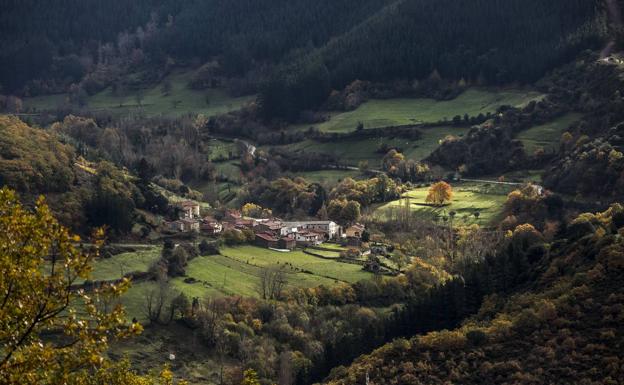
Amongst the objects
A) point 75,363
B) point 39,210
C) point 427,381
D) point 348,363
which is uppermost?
point 39,210

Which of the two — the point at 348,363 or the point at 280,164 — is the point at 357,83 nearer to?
the point at 280,164

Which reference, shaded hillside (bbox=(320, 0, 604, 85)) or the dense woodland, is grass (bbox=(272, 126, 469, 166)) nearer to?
the dense woodland

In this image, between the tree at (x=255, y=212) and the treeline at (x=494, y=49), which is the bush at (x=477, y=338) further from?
the treeline at (x=494, y=49)

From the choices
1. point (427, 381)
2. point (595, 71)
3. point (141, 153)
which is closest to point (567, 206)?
point (595, 71)

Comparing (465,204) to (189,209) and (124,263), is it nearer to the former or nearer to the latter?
(189,209)

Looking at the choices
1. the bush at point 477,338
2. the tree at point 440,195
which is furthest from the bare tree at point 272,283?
the tree at point 440,195

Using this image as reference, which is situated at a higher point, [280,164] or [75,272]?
[75,272]
